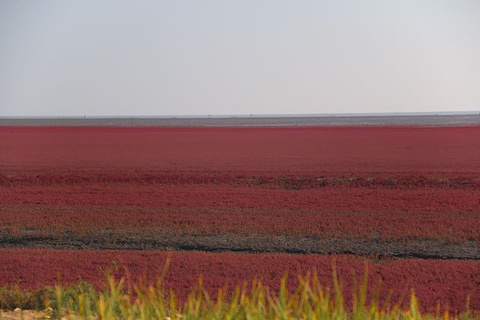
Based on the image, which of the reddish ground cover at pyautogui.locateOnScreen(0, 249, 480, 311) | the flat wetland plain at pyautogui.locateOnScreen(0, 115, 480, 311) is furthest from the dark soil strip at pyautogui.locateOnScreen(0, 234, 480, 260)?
the reddish ground cover at pyautogui.locateOnScreen(0, 249, 480, 311)

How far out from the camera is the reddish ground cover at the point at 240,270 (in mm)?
11242

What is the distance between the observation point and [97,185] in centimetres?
2716

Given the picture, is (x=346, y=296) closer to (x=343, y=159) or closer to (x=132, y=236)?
(x=132, y=236)

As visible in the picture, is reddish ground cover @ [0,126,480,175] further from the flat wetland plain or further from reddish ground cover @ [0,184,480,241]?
reddish ground cover @ [0,184,480,241]

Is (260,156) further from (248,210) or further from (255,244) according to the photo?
(255,244)

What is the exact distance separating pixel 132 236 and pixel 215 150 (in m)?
30.7

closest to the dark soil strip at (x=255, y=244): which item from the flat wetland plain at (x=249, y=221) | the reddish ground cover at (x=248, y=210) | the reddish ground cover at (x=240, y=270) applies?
the flat wetland plain at (x=249, y=221)

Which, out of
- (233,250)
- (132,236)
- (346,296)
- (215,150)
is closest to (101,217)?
(132,236)

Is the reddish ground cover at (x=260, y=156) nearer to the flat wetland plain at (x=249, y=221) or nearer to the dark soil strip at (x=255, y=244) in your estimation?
the flat wetland plain at (x=249, y=221)

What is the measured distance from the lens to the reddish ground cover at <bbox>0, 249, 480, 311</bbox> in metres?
11.2

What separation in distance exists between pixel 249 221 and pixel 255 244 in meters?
2.84

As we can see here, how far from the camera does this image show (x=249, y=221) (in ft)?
59.8

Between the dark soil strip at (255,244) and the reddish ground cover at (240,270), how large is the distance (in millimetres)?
801

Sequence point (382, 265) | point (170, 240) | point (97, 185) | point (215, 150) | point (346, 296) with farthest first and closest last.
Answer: point (215, 150), point (97, 185), point (170, 240), point (382, 265), point (346, 296)
